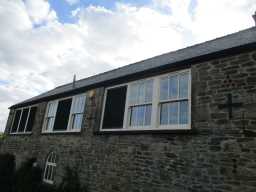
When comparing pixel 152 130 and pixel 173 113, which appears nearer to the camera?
pixel 173 113

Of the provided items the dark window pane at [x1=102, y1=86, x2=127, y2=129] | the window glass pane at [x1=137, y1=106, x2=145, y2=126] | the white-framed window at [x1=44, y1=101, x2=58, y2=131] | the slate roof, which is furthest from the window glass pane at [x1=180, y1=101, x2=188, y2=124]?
the white-framed window at [x1=44, y1=101, x2=58, y2=131]

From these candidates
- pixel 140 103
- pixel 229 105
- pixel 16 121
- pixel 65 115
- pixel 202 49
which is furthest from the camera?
pixel 16 121

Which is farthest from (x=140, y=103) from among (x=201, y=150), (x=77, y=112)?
(x=77, y=112)

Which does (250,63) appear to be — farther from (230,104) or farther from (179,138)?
(179,138)

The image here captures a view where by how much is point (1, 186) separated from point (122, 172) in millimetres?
8579

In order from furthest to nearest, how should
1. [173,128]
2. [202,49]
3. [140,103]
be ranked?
[202,49], [140,103], [173,128]

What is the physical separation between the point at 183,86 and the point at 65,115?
273 inches

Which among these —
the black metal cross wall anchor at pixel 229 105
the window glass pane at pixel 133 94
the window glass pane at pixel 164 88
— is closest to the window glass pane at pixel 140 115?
the window glass pane at pixel 133 94

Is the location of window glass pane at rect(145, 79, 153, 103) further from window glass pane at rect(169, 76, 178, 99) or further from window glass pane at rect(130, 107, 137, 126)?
window glass pane at rect(169, 76, 178, 99)

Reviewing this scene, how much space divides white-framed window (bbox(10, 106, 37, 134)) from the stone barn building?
4876 mm

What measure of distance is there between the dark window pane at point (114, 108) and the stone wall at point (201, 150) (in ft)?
1.73

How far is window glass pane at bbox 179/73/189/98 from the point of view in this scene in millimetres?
6996

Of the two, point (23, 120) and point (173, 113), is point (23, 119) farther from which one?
point (173, 113)

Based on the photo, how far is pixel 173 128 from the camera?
22.3 ft
